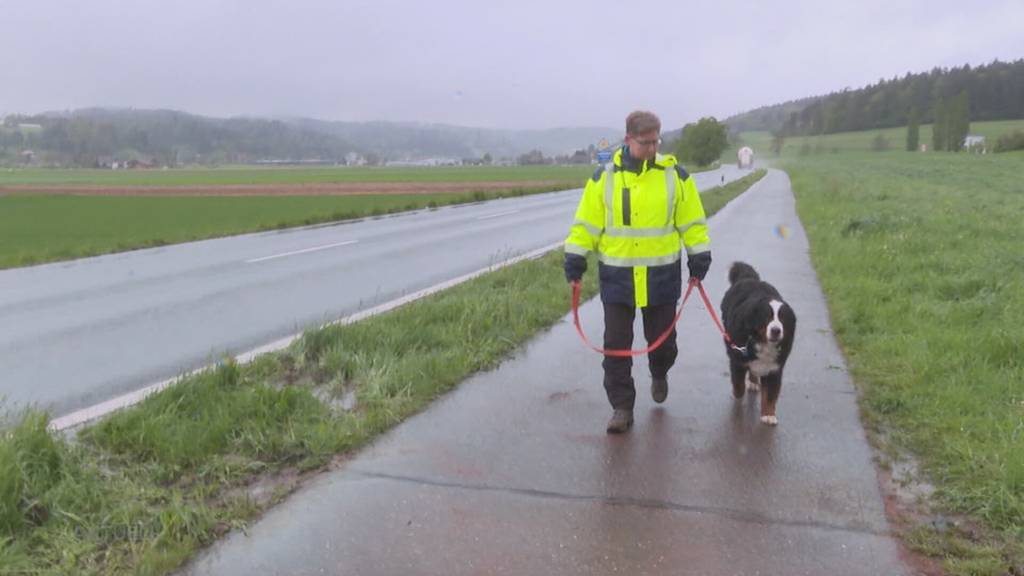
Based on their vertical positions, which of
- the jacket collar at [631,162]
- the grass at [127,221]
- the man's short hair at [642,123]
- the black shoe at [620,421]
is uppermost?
the man's short hair at [642,123]

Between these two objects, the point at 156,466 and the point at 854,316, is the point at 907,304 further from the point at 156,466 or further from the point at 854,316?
the point at 156,466

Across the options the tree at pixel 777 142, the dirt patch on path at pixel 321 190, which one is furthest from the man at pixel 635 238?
the dirt patch on path at pixel 321 190

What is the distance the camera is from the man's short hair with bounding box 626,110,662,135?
4684 millimetres

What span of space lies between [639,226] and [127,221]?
27843 mm

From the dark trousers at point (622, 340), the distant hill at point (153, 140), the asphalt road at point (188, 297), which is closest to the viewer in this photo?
the dark trousers at point (622, 340)

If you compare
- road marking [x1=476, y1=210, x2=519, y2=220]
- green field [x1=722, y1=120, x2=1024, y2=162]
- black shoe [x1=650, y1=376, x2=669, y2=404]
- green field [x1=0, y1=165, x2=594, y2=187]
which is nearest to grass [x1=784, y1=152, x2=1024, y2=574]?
black shoe [x1=650, y1=376, x2=669, y2=404]

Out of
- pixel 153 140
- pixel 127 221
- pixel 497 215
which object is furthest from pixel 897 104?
pixel 153 140

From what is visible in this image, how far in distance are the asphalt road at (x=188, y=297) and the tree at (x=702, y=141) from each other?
63.2 meters

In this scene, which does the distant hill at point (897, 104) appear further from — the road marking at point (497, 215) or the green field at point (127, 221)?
the green field at point (127, 221)

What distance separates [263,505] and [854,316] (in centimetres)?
643

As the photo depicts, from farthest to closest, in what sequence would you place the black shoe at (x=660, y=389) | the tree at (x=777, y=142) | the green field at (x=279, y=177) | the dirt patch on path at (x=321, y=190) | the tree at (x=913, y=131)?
the green field at (x=279, y=177) < the tree at (x=913, y=131) < the dirt patch on path at (x=321, y=190) < the tree at (x=777, y=142) < the black shoe at (x=660, y=389)

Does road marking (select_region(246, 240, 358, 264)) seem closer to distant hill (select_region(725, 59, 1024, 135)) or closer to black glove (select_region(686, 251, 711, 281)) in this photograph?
black glove (select_region(686, 251, 711, 281))

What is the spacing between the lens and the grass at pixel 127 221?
1791cm

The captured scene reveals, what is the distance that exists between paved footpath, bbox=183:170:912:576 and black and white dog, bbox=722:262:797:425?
0.23m
